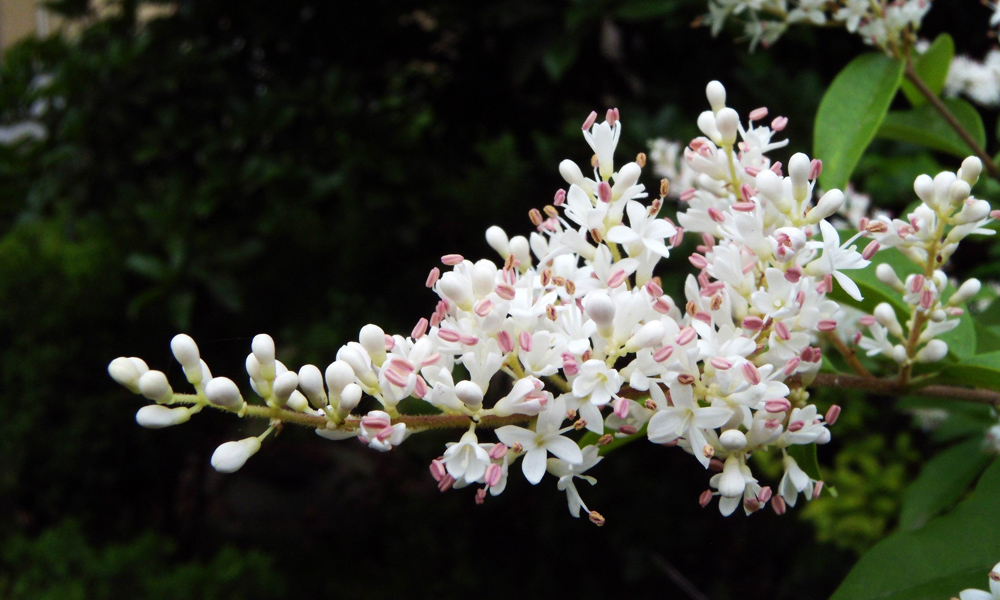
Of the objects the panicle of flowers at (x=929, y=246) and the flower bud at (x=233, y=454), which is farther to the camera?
the panicle of flowers at (x=929, y=246)

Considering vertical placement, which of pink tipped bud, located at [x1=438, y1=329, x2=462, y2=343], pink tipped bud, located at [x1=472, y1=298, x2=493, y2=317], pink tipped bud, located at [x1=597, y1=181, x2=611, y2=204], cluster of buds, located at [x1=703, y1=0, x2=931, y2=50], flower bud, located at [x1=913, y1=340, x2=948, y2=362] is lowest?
flower bud, located at [x1=913, y1=340, x2=948, y2=362]

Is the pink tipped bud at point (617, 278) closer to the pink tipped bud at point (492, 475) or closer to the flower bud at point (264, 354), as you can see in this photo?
the pink tipped bud at point (492, 475)

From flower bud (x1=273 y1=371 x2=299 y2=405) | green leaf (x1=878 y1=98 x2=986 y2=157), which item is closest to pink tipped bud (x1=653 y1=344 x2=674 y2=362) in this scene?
flower bud (x1=273 y1=371 x2=299 y2=405)

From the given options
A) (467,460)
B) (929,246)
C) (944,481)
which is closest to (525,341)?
(467,460)

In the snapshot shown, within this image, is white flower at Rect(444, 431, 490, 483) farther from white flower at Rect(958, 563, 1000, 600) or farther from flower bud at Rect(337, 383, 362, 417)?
white flower at Rect(958, 563, 1000, 600)

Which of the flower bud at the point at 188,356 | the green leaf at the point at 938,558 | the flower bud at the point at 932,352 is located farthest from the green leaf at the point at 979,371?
the flower bud at the point at 188,356

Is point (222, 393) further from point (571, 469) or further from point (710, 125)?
point (710, 125)
